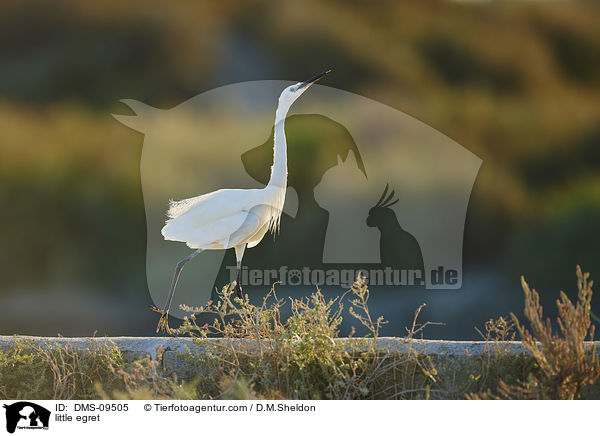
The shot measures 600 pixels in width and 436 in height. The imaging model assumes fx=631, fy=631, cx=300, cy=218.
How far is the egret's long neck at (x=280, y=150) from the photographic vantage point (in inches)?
126

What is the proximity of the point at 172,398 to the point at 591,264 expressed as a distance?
117 inches

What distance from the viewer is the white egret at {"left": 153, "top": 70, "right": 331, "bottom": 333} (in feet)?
10.3

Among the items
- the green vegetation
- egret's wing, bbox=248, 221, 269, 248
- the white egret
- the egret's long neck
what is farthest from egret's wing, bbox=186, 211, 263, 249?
the green vegetation

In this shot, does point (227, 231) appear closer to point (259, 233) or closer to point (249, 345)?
point (259, 233)

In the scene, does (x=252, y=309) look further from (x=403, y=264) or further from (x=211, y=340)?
(x=403, y=264)
